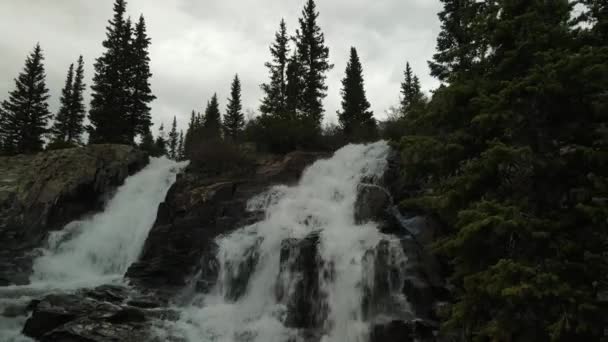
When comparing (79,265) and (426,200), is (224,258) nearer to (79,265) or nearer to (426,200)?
(79,265)

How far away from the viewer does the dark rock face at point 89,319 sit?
464 inches

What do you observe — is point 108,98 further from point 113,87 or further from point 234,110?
point 234,110

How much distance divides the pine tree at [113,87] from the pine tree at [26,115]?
276 inches

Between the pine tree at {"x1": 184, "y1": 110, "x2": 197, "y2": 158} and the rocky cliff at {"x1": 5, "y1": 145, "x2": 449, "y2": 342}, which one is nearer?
the rocky cliff at {"x1": 5, "y1": 145, "x2": 449, "y2": 342}

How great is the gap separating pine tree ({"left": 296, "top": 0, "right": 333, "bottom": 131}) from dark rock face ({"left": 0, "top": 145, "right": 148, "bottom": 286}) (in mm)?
15422

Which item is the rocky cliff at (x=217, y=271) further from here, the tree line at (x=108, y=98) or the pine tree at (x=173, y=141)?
the pine tree at (x=173, y=141)

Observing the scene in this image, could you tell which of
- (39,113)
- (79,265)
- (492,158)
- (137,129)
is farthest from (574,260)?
(39,113)

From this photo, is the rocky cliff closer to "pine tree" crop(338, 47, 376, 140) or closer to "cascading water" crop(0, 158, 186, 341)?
"cascading water" crop(0, 158, 186, 341)

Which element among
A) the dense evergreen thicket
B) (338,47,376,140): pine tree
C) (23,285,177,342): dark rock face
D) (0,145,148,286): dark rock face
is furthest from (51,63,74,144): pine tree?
the dense evergreen thicket

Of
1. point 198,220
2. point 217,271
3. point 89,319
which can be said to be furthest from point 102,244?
point 89,319

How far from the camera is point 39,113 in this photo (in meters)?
41.8

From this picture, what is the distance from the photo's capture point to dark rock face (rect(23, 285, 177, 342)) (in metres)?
11.8

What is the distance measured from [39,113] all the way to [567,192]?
152ft

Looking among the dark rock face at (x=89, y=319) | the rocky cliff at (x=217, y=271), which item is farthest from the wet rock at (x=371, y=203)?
the dark rock face at (x=89, y=319)
